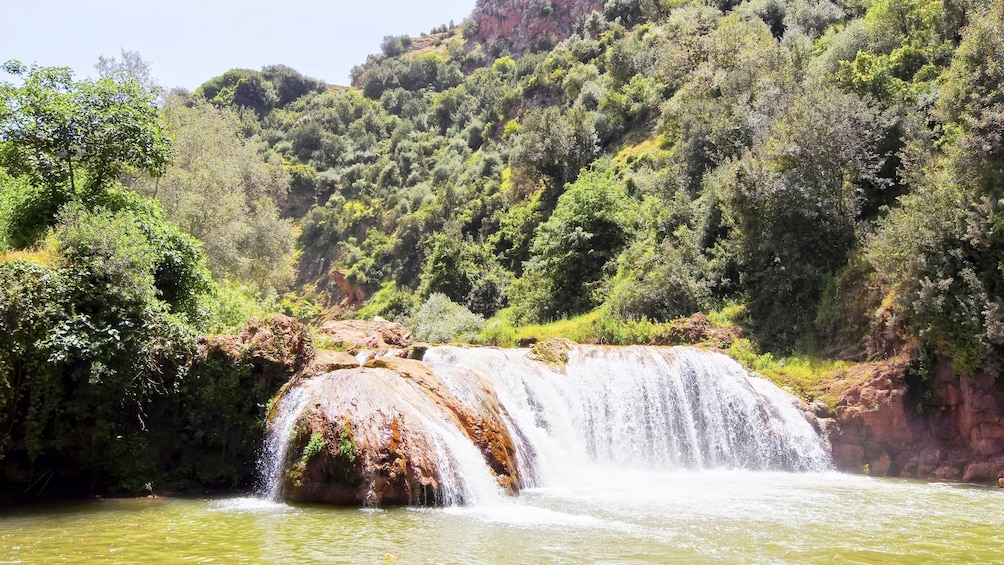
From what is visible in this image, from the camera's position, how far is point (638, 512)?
12.2 m

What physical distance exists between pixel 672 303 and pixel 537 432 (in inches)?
491

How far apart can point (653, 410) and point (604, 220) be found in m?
15.9

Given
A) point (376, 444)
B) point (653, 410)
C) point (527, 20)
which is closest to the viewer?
point (376, 444)

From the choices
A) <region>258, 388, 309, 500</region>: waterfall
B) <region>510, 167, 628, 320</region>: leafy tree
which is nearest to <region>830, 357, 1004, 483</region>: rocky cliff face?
<region>258, 388, 309, 500</region>: waterfall

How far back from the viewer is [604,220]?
33656 mm

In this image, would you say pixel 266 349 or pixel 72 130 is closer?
pixel 266 349

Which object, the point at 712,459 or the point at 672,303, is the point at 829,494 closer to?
the point at 712,459

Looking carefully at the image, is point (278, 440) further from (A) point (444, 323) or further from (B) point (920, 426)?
(A) point (444, 323)

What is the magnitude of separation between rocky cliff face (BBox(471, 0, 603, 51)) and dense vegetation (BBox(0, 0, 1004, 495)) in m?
33.4

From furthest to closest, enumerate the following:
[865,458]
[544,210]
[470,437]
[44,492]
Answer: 1. [544,210]
2. [865,458]
3. [470,437]
4. [44,492]

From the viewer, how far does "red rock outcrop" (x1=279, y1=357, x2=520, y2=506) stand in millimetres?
12695

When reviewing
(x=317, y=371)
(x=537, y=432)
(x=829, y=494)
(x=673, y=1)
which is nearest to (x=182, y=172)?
(x=317, y=371)

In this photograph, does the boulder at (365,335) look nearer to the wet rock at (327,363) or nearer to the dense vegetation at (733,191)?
the wet rock at (327,363)

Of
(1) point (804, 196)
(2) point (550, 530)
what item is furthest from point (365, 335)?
(1) point (804, 196)
